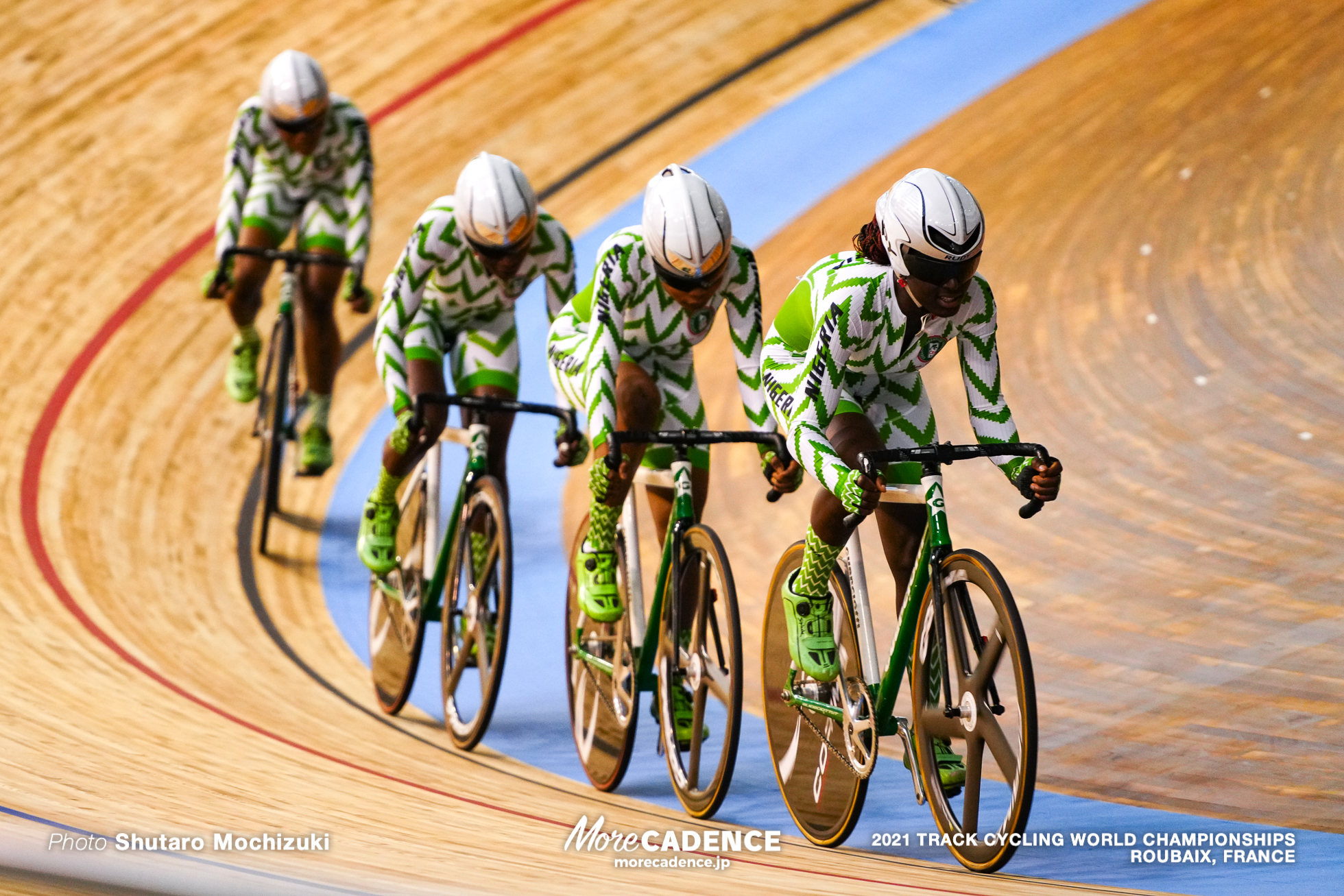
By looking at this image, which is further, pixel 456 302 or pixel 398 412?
pixel 456 302

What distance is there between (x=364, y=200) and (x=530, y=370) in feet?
5.60

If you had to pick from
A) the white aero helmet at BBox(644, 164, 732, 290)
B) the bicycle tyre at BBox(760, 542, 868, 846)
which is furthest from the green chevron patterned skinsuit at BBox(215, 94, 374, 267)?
the bicycle tyre at BBox(760, 542, 868, 846)

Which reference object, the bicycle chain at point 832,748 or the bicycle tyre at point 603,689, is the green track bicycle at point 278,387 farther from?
the bicycle chain at point 832,748

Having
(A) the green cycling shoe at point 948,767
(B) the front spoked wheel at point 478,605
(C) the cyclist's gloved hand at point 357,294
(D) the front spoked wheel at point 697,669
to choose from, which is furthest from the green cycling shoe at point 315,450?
(A) the green cycling shoe at point 948,767

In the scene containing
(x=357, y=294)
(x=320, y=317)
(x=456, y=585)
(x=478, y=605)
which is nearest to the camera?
(x=478, y=605)

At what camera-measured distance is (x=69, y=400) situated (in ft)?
19.4

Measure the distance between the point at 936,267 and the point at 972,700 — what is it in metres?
0.78

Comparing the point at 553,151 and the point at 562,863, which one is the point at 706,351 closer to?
the point at 553,151

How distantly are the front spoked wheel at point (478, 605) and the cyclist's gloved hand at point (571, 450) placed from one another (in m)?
0.24

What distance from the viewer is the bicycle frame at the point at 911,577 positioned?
2.73 meters

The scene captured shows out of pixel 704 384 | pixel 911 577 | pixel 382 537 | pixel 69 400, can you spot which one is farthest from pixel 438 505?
pixel 69 400

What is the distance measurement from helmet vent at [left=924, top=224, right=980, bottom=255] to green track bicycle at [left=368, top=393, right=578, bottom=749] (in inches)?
51.0

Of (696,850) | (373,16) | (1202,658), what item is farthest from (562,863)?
(373,16)

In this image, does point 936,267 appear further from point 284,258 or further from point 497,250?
point 284,258
